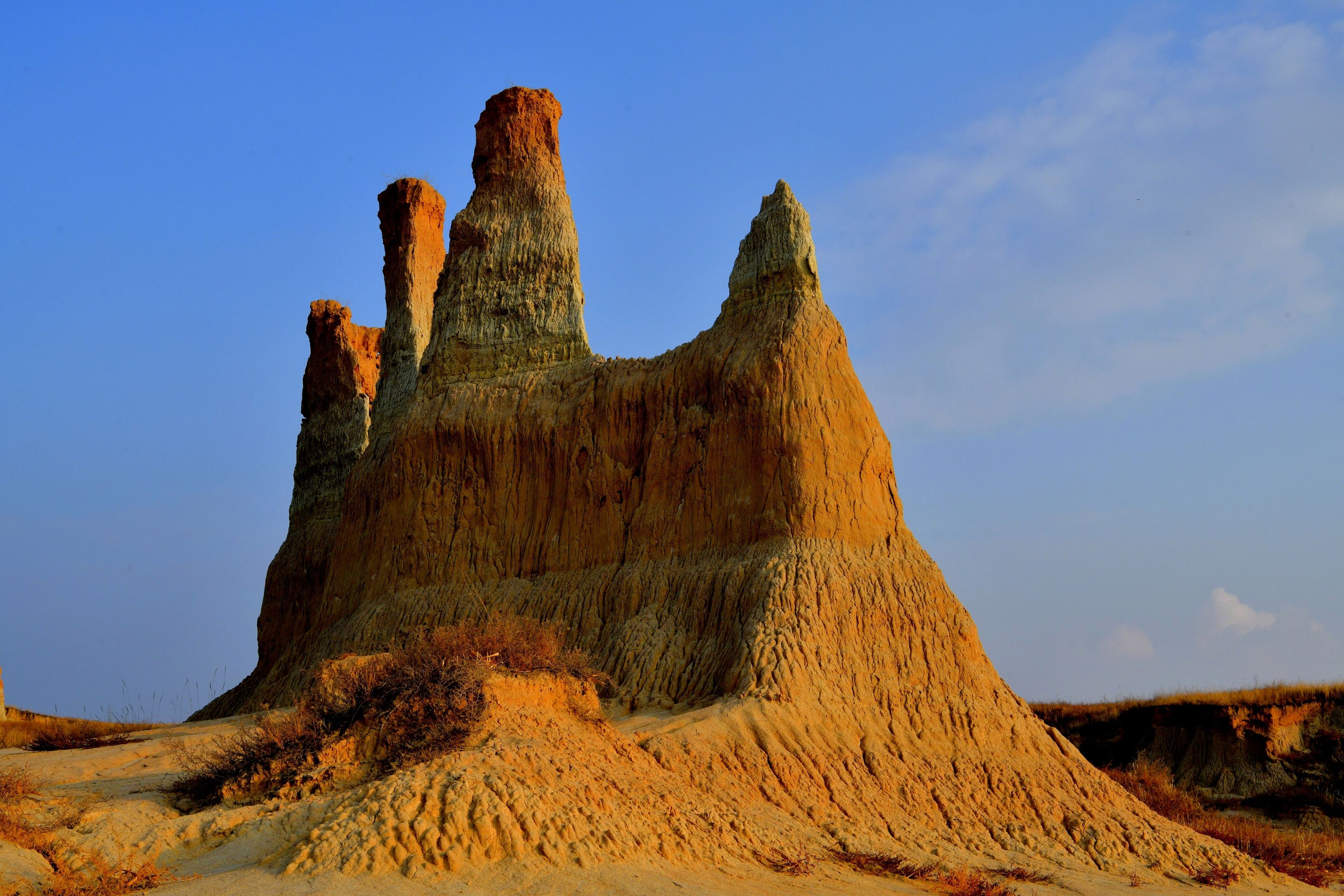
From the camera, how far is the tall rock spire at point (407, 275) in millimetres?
28594

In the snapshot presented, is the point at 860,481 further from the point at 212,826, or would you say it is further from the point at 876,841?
the point at 212,826

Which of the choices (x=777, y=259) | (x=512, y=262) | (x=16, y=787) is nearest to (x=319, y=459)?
(x=512, y=262)

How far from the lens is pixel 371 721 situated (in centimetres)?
1121

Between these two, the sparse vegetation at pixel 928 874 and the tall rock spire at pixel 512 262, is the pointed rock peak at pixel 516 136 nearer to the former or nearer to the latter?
the tall rock spire at pixel 512 262

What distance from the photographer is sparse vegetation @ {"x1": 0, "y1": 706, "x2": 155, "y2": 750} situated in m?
17.8

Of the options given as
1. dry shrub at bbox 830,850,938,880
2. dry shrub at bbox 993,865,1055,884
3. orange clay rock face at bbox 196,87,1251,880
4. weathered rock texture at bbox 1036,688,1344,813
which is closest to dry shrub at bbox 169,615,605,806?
orange clay rock face at bbox 196,87,1251,880

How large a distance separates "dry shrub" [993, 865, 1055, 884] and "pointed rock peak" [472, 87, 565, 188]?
16768 millimetres

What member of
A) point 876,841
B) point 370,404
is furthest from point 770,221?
point 370,404

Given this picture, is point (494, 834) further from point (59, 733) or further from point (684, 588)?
point (59, 733)

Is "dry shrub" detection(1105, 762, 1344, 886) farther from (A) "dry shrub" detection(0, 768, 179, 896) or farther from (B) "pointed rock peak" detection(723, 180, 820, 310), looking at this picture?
(A) "dry shrub" detection(0, 768, 179, 896)

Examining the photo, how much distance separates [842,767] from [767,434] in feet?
18.2

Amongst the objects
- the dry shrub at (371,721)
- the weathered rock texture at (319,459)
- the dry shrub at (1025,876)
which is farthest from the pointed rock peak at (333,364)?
the dry shrub at (1025,876)

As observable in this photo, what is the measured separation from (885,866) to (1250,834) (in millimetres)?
10640

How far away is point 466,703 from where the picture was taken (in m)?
11.2
